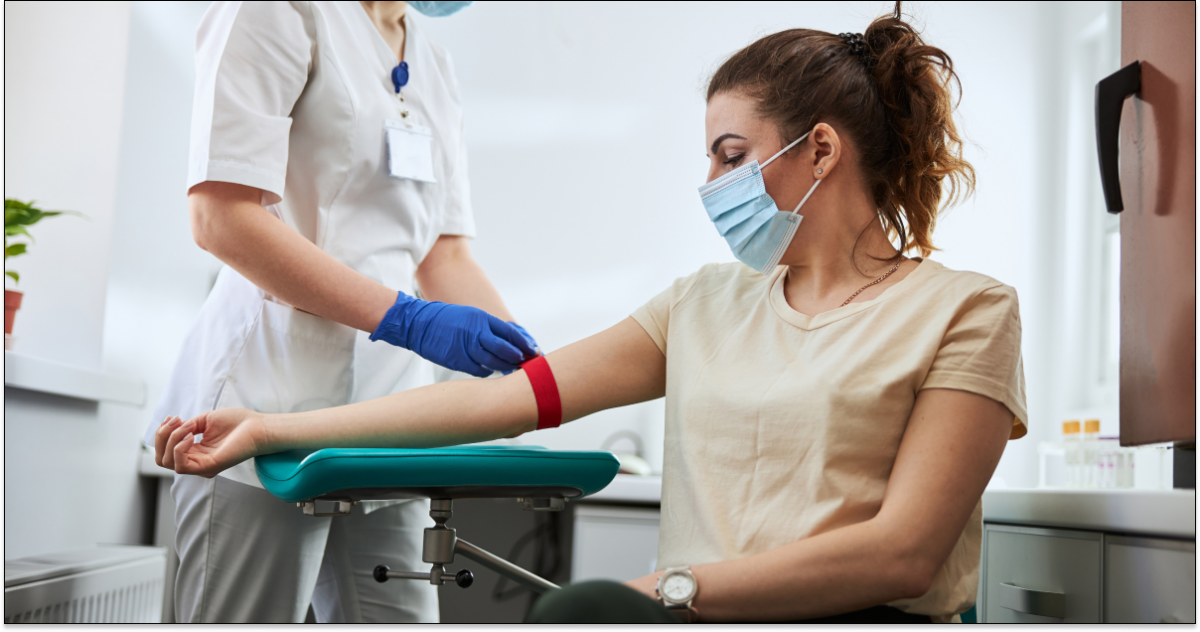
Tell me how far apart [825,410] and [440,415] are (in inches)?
19.4

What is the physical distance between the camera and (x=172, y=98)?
7.75 ft

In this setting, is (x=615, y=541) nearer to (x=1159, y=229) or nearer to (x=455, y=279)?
(x=455, y=279)

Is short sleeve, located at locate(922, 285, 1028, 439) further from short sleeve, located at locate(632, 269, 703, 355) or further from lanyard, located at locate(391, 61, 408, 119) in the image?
lanyard, located at locate(391, 61, 408, 119)

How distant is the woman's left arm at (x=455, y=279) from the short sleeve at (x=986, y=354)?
830 millimetres

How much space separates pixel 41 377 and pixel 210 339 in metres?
0.71

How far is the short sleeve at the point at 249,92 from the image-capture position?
3.83 ft

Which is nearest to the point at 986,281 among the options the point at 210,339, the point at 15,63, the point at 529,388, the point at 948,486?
the point at 948,486

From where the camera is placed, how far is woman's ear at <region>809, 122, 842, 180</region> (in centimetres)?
110

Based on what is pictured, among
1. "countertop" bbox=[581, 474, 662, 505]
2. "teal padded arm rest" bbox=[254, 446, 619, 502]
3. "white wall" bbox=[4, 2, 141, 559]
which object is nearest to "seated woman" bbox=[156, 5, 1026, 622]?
"teal padded arm rest" bbox=[254, 446, 619, 502]

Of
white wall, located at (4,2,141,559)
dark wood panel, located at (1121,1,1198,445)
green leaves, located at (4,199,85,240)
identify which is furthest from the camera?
white wall, located at (4,2,141,559)

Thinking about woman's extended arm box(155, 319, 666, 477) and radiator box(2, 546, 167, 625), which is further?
radiator box(2, 546, 167, 625)

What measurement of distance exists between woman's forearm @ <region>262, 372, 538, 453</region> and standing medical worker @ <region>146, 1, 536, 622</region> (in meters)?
0.09

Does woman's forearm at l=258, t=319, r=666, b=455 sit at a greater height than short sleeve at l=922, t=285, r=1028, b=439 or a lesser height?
lesser

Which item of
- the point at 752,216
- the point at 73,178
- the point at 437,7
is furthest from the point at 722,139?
the point at 73,178
